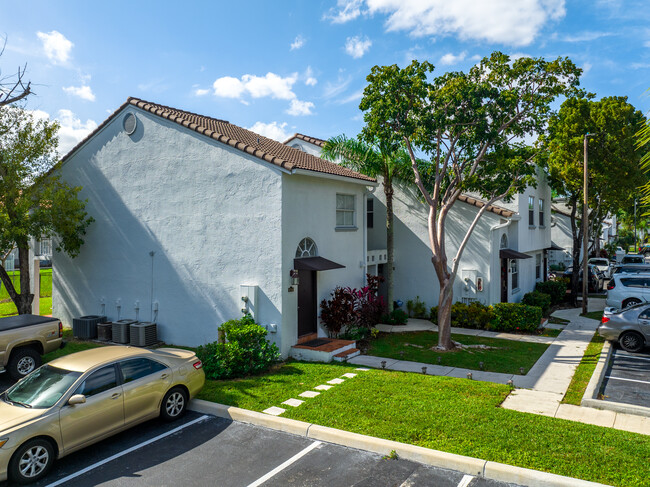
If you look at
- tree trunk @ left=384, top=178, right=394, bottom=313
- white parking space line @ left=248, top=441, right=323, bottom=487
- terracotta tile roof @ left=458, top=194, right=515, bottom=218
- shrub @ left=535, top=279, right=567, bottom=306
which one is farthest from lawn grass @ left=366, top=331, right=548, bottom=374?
shrub @ left=535, top=279, right=567, bottom=306

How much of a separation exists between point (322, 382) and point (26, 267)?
11.0m

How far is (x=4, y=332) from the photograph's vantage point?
1019 centimetres

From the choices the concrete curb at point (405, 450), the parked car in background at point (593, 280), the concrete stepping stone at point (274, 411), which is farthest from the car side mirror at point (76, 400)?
the parked car in background at point (593, 280)

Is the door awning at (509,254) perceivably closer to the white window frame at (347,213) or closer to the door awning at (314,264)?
the white window frame at (347,213)

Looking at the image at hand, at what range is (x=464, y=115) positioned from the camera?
12469 millimetres

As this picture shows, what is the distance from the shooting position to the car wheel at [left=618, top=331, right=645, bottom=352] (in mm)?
12560

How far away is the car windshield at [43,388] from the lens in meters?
6.62

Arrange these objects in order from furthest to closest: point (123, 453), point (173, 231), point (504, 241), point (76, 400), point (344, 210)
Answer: point (504, 241)
point (344, 210)
point (173, 231)
point (123, 453)
point (76, 400)

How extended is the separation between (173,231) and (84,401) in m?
7.64

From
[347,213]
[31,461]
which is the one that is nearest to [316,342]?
[347,213]

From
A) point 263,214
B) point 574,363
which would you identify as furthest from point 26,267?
point 574,363

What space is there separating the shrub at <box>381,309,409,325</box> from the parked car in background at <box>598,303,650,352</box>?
6.44 meters

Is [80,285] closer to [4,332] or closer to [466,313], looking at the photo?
[4,332]

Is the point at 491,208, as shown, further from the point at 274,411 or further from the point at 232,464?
the point at 232,464
